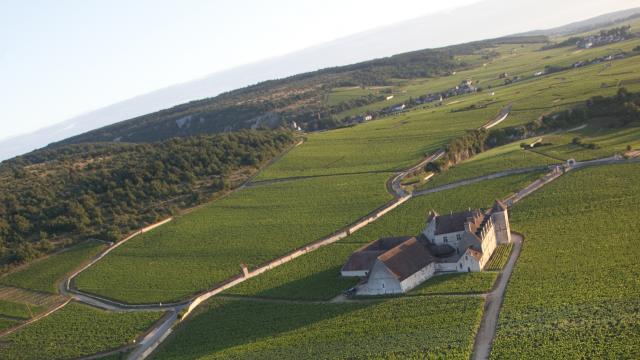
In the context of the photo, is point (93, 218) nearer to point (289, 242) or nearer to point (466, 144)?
point (289, 242)

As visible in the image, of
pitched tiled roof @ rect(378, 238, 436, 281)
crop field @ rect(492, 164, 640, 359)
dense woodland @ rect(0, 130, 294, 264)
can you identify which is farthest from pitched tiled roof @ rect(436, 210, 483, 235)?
dense woodland @ rect(0, 130, 294, 264)

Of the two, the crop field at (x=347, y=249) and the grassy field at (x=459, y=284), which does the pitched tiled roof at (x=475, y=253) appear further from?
the crop field at (x=347, y=249)

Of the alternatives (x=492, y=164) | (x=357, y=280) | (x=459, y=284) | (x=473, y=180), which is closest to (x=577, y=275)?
(x=459, y=284)

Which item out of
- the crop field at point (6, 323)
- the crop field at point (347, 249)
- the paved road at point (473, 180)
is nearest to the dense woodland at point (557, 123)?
the paved road at point (473, 180)

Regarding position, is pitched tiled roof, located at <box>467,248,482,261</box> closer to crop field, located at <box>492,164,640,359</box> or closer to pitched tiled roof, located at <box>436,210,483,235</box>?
crop field, located at <box>492,164,640,359</box>

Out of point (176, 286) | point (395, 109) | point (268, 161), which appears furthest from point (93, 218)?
point (395, 109)

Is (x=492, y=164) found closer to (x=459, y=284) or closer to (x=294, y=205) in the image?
(x=294, y=205)
